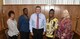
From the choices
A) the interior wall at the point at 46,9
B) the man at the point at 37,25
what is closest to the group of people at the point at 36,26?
the man at the point at 37,25

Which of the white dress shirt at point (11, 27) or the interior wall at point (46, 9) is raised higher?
the interior wall at point (46, 9)

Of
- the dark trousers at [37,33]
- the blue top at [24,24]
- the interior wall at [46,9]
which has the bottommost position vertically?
the dark trousers at [37,33]

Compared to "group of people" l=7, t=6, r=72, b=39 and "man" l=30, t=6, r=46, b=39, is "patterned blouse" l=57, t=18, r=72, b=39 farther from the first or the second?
"man" l=30, t=6, r=46, b=39

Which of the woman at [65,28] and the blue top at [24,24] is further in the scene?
the blue top at [24,24]

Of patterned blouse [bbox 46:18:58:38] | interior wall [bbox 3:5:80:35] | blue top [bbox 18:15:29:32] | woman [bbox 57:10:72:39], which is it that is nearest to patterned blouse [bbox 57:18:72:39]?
woman [bbox 57:10:72:39]

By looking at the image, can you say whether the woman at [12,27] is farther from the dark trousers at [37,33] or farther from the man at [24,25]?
the dark trousers at [37,33]

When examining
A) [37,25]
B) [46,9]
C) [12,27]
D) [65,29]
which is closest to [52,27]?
[37,25]

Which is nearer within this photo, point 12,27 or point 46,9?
point 12,27

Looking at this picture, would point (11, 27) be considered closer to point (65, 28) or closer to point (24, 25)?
point (24, 25)

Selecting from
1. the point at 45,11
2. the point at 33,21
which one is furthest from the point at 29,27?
the point at 45,11

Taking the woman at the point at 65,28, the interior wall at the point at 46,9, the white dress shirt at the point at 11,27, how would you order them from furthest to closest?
the interior wall at the point at 46,9
the white dress shirt at the point at 11,27
the woman at the point at 65,28

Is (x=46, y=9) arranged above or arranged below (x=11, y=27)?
above

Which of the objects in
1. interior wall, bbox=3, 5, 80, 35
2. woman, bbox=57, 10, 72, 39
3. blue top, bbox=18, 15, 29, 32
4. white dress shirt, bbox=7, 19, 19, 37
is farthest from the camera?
interior wall, bbox=3, 5, 80, 35

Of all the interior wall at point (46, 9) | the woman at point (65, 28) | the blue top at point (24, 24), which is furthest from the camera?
the interior wall at point (46, 9)
